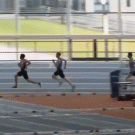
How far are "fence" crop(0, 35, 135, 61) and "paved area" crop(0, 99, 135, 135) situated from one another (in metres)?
5.31

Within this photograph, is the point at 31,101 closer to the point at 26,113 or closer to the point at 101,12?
the point at 26,113

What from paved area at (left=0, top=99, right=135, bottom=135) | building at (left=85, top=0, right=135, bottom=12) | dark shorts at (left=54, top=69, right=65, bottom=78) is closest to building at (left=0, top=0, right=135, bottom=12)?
building at (left=85, top=0, right=135, bottom=12)

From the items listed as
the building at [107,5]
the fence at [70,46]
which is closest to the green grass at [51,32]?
the fence at [70,46]

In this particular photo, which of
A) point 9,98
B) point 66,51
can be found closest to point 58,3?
point 66,51

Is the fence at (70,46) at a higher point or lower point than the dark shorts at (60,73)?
higher

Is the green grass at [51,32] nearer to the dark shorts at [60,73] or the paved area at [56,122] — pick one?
the dark shorts at [60,73]

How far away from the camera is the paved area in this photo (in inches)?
373

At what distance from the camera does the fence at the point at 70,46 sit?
1745cm

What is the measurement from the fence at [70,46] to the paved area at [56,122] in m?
5.31

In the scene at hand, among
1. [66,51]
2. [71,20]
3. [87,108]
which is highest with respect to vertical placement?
[71,20]

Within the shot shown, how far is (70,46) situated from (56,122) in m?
7.77

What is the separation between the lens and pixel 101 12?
18.3 m

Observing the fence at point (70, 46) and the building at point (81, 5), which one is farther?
the building at point (81, 5)

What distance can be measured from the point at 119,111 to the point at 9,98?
4.16m
